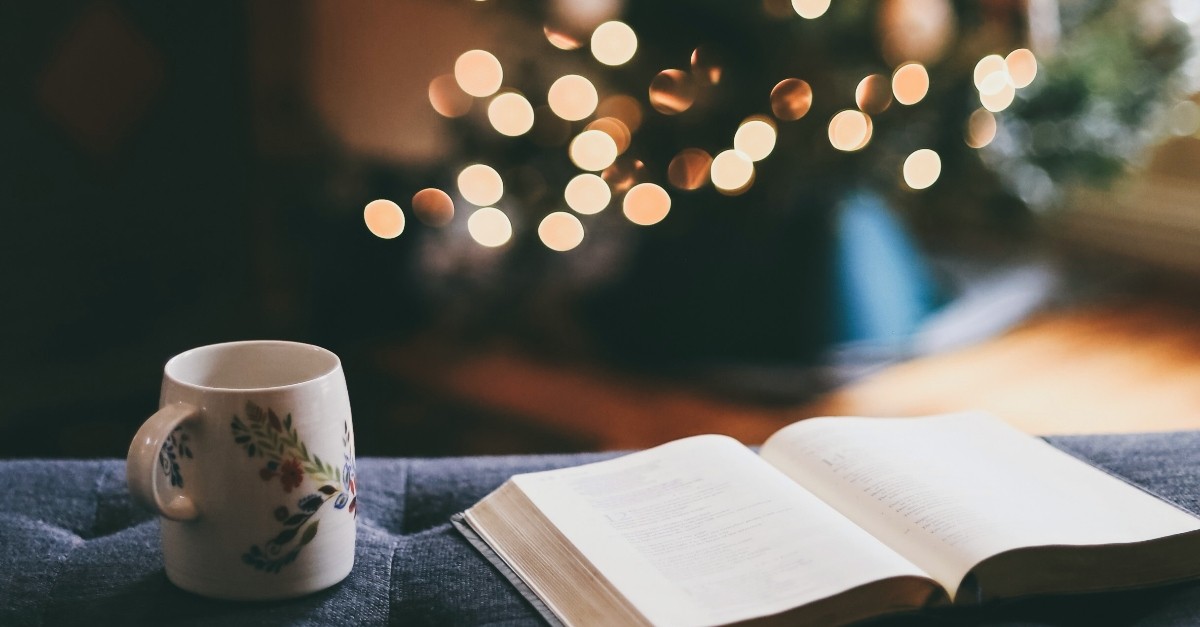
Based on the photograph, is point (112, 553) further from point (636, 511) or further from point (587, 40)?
point (587, 40)

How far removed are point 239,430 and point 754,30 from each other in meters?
1.22

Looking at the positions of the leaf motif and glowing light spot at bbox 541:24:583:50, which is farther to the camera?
glowing light spot at bbox 541:24:583:50

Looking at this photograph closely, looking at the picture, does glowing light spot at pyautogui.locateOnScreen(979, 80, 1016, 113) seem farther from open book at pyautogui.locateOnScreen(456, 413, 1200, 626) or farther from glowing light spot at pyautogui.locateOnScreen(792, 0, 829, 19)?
open book at pyautogui.locateOnScreen(456, 413, 1200, 626)

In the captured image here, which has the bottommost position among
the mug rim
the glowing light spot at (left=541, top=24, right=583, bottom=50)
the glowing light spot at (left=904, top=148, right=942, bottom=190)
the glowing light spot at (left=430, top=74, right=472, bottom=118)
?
the mug rim

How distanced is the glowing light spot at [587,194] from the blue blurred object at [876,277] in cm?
39

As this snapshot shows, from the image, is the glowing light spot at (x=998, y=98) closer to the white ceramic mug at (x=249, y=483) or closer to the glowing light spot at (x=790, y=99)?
the glowing light spot at (x=790, y=99)

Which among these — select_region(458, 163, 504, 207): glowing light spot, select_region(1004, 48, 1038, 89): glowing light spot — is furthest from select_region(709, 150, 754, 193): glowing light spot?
select_region(1004, 48, 1038, 89): glowing light spot

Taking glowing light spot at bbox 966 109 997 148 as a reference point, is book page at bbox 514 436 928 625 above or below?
below

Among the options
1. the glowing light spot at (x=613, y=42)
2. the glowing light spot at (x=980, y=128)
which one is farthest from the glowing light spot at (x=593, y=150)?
the glowing light spot at (x=980, y=128)

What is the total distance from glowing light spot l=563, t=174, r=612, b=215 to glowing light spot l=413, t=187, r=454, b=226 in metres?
0.20

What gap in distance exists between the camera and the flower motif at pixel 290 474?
0.48 metres

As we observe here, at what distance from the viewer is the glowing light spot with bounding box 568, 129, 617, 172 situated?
159 centimetres

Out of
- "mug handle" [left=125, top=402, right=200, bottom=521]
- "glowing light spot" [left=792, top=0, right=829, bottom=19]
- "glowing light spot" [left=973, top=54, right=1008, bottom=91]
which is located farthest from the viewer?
"glowing light spot" [left=973, top=54, right=1008, bottom=91]

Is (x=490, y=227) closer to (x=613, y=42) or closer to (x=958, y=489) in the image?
(x=613, y=42)
